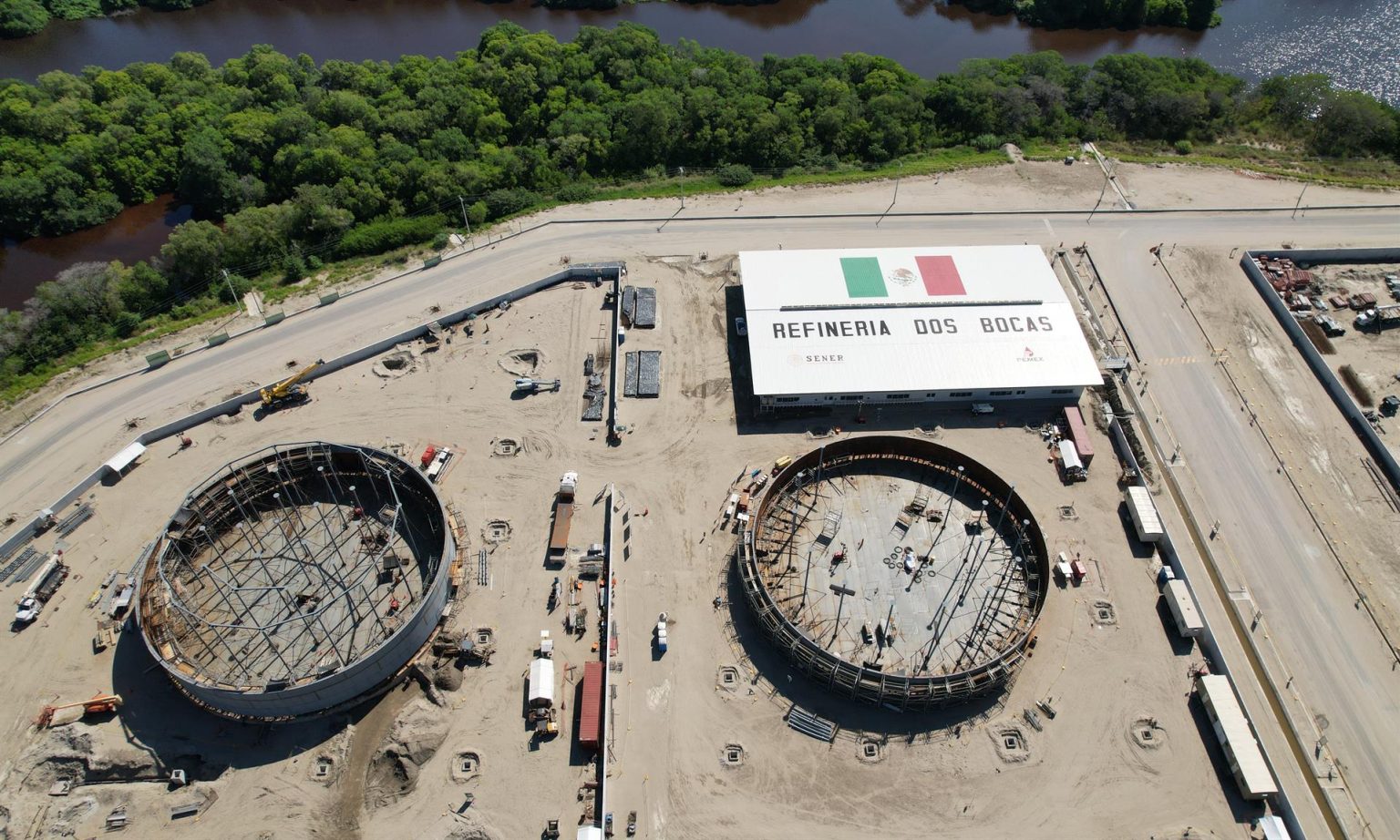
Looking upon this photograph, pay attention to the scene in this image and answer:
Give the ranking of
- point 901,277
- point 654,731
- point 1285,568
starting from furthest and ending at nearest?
point 901,277 → point 1285,568 → point 654,731

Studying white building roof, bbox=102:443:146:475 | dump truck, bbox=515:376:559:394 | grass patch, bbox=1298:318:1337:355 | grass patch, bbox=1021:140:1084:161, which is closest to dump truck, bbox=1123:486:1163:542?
grass patch, bbox=1298:318:1337:355

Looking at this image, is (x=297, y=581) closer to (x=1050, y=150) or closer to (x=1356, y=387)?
(x=1356, y=387)

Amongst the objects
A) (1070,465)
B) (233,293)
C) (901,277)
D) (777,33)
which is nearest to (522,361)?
(233,293)

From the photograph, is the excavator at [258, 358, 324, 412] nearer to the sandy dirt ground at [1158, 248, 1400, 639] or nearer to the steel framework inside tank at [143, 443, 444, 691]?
the steel framework inside tank at [143, 443, 444, 691]

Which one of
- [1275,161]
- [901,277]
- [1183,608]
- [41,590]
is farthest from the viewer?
[1275,161]

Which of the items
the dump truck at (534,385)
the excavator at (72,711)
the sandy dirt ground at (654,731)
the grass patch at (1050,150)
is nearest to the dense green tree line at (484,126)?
the grass patch at (1050,150)

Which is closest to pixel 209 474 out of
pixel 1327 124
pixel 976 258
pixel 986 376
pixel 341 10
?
pixel 986 376
